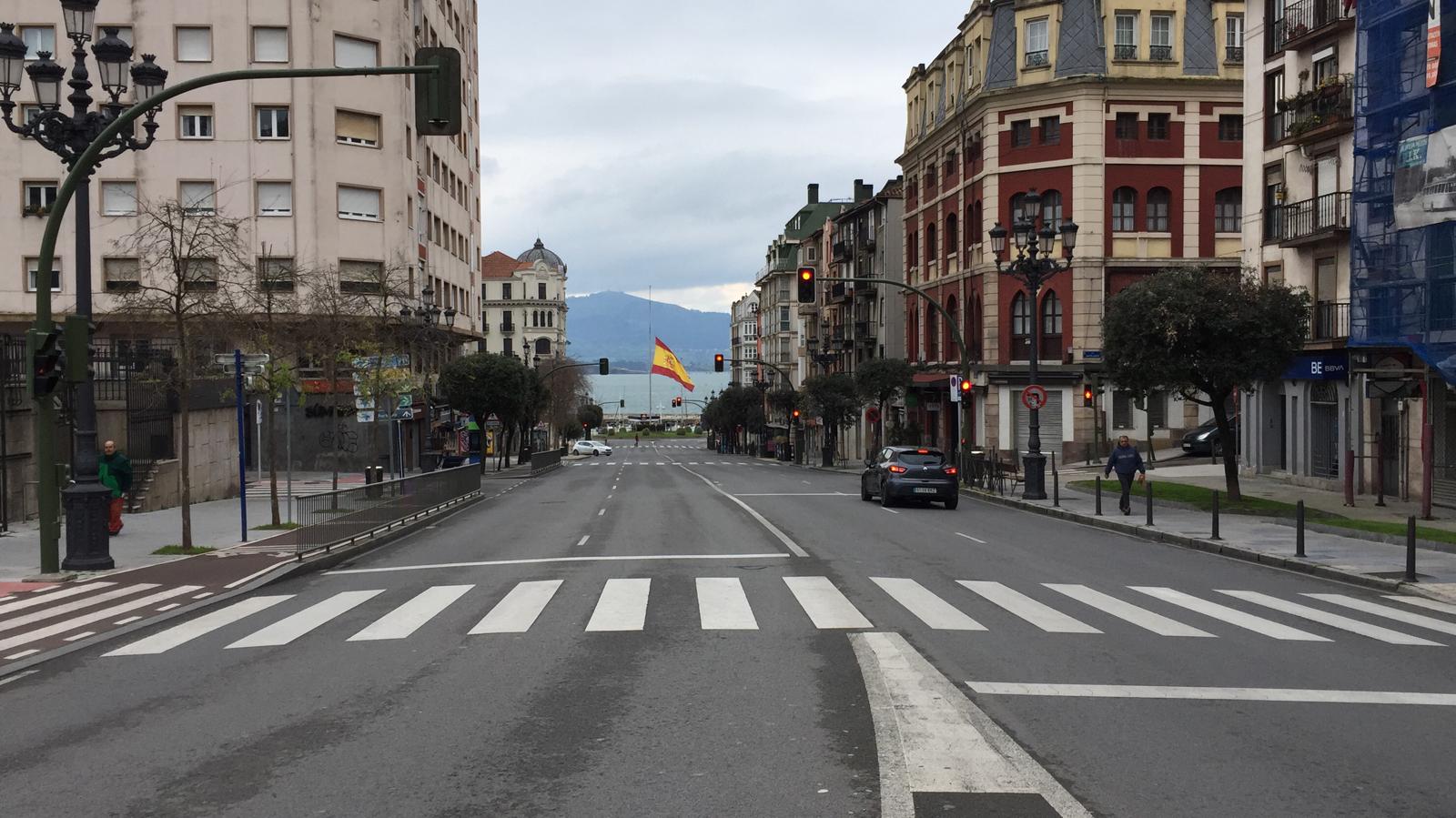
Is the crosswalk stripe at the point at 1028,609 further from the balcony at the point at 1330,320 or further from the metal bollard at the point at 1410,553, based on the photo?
the balcony at the point at 1330,320

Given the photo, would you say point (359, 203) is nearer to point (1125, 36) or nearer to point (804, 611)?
point (1125, 36)

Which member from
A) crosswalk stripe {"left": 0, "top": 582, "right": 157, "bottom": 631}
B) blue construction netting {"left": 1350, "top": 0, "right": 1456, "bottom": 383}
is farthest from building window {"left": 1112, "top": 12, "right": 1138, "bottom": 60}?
crosswalk stripe {"left": 0, "top": 582, "right": 157, "bottom": 631}

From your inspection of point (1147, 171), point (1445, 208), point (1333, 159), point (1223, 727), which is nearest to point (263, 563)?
point (1223, 727)

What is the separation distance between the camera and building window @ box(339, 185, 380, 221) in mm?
48719

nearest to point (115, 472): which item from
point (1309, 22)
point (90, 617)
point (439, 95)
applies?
point (90, 617)

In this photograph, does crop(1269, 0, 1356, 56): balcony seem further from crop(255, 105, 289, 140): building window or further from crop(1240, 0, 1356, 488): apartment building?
crop(255, 105, 289, 140): building window

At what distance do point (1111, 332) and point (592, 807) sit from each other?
76.3 feet

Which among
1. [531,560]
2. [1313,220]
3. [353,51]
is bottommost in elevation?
[531,560]

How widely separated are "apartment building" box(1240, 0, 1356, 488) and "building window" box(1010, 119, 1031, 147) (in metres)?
13.7

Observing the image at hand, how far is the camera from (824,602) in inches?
496

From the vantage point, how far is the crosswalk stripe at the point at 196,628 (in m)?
10.7

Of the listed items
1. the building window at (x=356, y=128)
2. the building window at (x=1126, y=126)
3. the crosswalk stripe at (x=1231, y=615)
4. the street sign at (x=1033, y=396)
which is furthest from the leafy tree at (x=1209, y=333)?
the building window at (x=356, y=128)

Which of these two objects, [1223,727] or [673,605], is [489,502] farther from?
[1223,727]

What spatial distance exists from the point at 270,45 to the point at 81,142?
115 feet
